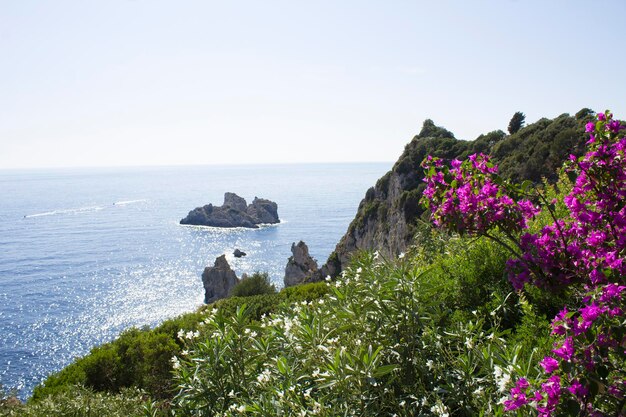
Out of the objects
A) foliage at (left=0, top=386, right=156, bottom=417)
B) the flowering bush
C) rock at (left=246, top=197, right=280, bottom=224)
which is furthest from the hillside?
rock at (left=246, top=197, right=280, bottom=224)

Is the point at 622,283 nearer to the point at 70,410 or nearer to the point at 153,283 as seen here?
the point at 70,410

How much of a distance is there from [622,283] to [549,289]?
806 mm

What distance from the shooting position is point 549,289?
434 cm

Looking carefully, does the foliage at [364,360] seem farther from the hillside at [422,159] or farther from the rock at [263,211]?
the rock at [263,211]

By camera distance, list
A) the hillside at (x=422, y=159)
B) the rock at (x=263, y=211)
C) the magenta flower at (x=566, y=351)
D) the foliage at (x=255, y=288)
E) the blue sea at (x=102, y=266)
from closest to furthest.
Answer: the magenta flower at (x=566, y=351) < the hillside at (x=422, y=159) < the foliage at (x=255, y=288) < the blue sea at (x=102, y=266) < the rock at (x=263, y=211)

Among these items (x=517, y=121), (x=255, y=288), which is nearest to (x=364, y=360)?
(x=255, y=288)

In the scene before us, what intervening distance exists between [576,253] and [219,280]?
196ft

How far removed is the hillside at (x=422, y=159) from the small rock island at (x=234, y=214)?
71.5 meters

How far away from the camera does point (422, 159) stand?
144 feet

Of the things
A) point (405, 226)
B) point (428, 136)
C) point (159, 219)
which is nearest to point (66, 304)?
point (405, 226)

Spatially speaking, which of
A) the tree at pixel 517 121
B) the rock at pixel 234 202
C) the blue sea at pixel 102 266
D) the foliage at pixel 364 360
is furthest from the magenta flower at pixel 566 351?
the rock at pixel 234 202

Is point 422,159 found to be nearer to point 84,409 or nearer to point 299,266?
point 299,266

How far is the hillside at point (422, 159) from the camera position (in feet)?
99.7

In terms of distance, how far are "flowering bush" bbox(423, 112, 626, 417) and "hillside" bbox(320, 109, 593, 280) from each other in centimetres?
2102
